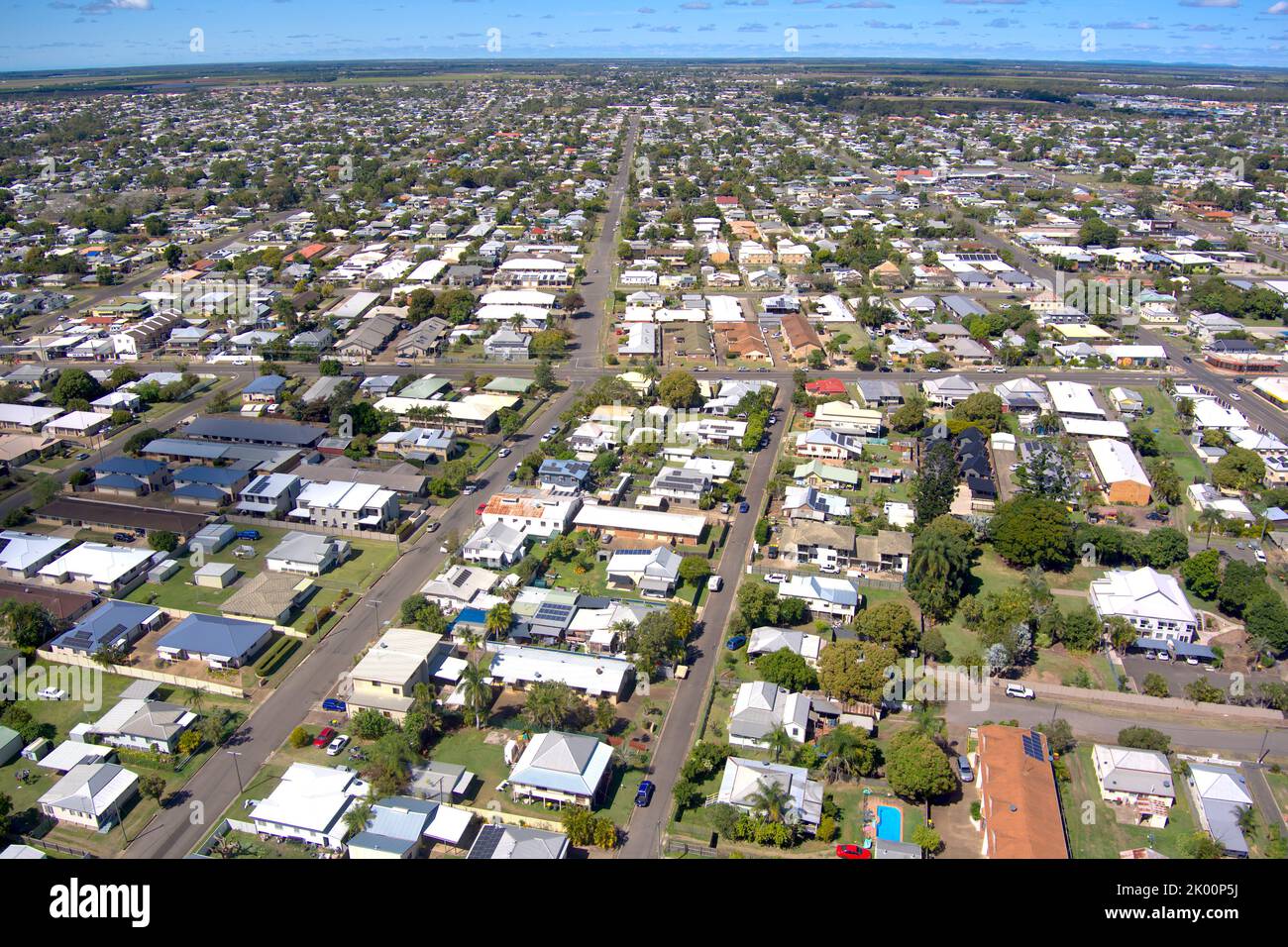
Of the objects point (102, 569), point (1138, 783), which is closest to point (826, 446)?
point (1138, 783)

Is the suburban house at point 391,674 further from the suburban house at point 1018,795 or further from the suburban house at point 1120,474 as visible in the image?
the suburban house at point 1120,474

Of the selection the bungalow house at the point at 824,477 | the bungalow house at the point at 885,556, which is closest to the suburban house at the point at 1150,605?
the bungalow house at the point at 885,556

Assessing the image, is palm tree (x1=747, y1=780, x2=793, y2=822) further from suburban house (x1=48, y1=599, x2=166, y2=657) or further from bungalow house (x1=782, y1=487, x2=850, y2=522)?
suburban house (x1=48, y1=599, x2=166, y2=657)

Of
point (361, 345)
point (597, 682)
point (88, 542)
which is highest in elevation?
point (361, 345)

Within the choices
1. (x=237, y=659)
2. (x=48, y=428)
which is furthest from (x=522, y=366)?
(x=237, y=659)

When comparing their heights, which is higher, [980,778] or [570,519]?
[570,519]

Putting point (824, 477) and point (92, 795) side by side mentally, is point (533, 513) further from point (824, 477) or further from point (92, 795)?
point (92, 795)
